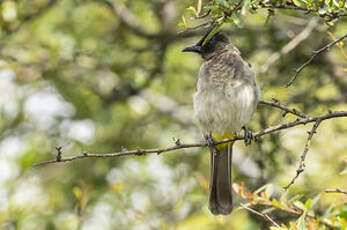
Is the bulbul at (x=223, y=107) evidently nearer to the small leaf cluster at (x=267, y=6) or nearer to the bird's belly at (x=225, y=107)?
the bird's belly at (x=225, y=107)

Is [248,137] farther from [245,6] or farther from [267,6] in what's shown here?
[245,6]

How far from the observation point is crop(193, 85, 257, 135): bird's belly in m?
3.79

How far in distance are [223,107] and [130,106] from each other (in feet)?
8.38

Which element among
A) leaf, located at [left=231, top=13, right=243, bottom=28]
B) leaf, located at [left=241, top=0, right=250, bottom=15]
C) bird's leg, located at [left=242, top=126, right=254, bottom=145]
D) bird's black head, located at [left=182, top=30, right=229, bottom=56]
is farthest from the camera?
bird's black head, located at [left=182, top=30, right=229, bottom=56]

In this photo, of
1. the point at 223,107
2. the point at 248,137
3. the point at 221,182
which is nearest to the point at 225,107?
the point at 223,107

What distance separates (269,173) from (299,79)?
108 cm

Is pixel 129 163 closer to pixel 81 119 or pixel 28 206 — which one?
pixel 81 119

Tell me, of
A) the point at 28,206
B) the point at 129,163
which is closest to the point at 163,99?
the point at 129,163

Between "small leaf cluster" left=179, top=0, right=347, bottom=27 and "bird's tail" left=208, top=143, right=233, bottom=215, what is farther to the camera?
"bird's tail" left=208, top=143, right=233, bottom=215

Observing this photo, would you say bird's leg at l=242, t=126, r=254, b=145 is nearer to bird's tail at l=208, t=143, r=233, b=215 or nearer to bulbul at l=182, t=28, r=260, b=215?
bulbul at l=182, t=28, r=260, b=215

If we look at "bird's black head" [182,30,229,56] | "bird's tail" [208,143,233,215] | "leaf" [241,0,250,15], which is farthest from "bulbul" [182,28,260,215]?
"leaf" [241,0,250,15]

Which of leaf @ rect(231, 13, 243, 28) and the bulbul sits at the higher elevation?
leaf @ rect(231, 13, 243, 28)

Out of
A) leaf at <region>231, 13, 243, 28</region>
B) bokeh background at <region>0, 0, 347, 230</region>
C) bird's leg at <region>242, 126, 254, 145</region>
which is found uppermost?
leaf at <region>231, 13, 243, 28</region>

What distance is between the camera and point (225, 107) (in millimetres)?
3812
